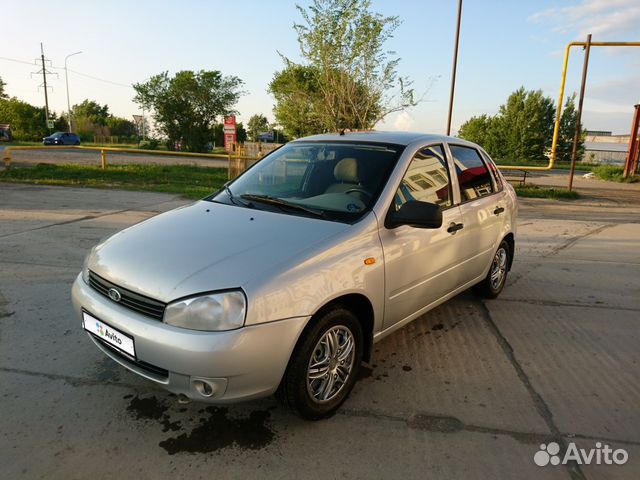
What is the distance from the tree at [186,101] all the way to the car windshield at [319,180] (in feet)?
156

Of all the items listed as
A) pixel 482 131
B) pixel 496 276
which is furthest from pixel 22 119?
pixel 496 276

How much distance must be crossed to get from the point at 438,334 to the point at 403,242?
49.8 inches

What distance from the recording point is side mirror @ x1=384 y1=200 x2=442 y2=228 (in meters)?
2.77

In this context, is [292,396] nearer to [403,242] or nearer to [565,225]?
[403,242]

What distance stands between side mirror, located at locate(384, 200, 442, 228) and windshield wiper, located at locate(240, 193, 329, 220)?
0.44 m

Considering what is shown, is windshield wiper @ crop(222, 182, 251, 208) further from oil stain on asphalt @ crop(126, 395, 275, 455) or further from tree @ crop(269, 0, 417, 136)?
tree @ crop(269, 0, 417, 136)

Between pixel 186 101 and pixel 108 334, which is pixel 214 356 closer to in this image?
pixel 108 334

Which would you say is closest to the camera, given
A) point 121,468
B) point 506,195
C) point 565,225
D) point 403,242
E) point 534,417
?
point 121,468

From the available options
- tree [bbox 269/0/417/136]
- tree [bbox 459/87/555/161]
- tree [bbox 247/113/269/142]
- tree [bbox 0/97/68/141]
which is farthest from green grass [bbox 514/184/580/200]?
tree [bbox 247/113/269/142]

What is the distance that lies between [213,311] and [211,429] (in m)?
0.81

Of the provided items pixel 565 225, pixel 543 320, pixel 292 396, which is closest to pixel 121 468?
pixel 292 396

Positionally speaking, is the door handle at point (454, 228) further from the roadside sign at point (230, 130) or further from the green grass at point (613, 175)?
the green grass at point (613, 175)

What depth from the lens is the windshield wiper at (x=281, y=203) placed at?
9.67 ft

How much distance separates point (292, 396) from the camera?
2416 mm
